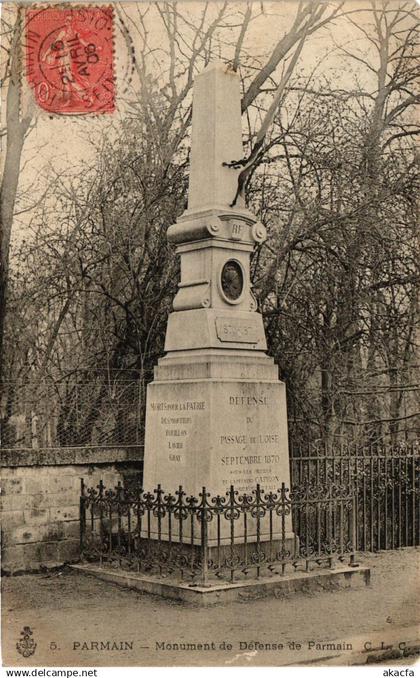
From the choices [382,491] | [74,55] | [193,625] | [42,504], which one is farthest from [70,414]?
[193,625]

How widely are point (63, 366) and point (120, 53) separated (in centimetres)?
472

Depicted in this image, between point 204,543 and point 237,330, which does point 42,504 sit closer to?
point 204,543

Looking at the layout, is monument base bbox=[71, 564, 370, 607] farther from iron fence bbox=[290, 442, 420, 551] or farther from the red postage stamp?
the red postage stamp

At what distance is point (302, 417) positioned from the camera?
43.2ft

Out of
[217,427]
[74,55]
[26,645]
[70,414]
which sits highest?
[74,55]

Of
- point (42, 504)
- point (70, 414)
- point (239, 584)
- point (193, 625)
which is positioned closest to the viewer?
point (193, 625)

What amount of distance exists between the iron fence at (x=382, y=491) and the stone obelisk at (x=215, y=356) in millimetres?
2407

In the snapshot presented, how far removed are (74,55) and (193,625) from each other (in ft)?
20.1

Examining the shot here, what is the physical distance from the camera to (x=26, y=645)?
7.43 meters

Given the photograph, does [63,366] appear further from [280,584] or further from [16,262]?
[280,584]

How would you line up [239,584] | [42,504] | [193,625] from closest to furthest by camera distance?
[193,625], [239,584], [42,504]

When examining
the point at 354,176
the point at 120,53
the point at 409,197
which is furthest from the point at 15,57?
the point at 409,197

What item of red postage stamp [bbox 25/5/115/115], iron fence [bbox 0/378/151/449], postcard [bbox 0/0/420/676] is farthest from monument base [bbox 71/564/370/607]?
red postage stamp [bbox 25/5/115/115]

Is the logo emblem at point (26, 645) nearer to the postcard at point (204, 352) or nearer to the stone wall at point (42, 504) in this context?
the postcard at point (204, 352)
